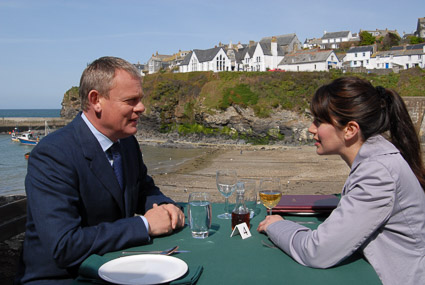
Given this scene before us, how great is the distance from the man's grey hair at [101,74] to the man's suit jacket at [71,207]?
0.77 feet

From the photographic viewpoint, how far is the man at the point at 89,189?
186cm

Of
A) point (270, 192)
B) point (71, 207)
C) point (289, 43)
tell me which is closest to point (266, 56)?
point (289, 43)

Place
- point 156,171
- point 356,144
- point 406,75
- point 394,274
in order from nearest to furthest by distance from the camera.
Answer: point 394,274 → point 356,144 → point 156,171 → point 406,75

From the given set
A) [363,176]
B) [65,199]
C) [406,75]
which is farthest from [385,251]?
[406,75]

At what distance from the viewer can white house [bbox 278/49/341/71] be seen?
45031 millimetres

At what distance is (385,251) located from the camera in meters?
1.76

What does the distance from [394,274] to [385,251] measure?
109mm

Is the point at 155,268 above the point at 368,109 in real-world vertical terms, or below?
below

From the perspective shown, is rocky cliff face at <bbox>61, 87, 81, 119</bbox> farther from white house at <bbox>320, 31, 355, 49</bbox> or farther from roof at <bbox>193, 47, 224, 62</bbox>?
white house at <bbox>320, 31, 355, 49</bbox>

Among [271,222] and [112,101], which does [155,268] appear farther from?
[112,101]

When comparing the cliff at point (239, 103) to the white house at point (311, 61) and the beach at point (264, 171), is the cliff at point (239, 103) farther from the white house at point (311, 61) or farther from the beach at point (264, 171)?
the white house at point (311, 61)

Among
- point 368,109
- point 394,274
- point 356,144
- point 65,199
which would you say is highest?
point 368,109

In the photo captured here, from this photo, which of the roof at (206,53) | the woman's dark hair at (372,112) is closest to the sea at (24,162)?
the woman's dark hair at (372,112)

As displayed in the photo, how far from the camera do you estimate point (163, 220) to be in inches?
86.0
